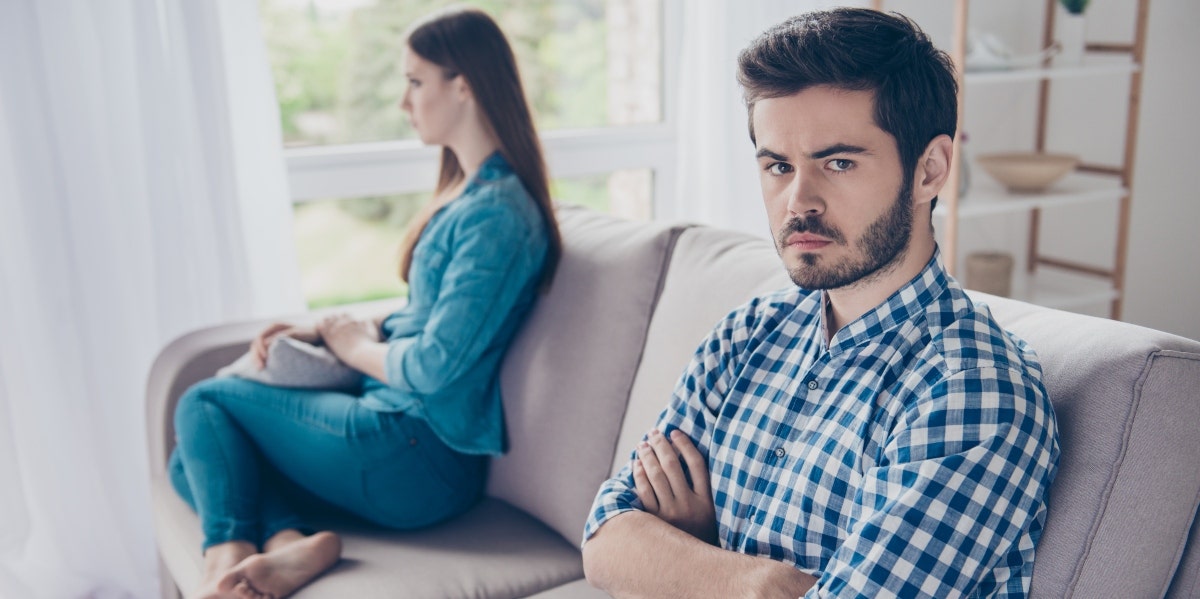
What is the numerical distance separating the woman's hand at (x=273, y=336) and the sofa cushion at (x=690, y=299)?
679 mm

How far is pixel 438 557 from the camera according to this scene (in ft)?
5.46

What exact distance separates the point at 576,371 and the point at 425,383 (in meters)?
0.26

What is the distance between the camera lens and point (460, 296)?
1759 mm

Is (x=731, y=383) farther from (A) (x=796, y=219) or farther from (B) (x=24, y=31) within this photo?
(B) (x=24, y=31)

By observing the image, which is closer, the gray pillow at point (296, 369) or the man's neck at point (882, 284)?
the man's neck at point (882, 284)

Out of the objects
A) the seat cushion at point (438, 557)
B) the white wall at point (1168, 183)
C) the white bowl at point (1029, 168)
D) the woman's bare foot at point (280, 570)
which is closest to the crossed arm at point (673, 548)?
the seat cushion at point (438, 557)

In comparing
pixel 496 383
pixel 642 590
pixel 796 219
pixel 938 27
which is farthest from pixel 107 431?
pixel 938 27

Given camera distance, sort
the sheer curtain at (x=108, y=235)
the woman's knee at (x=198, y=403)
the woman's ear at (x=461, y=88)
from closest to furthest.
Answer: the woman's knee at (x=198, y=403), the woman's ear at (x=461, y=88), the sheer curtain at (x=108, y=235)

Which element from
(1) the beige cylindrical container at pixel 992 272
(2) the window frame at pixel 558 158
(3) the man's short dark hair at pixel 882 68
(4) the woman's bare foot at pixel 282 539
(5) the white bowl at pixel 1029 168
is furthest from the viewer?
(1) the beige cylindrical container at pixel 992 272

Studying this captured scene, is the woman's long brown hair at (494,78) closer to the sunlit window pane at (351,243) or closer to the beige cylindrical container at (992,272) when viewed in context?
the beige cylindrical container at (992,272)

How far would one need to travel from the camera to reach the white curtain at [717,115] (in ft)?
9.53

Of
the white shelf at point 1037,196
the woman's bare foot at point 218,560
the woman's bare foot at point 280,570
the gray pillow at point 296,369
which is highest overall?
the white shelf at point 1037,196

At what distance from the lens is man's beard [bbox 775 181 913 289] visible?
3.52 ft

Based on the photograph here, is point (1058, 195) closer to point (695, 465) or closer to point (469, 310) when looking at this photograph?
point (469, 310)
